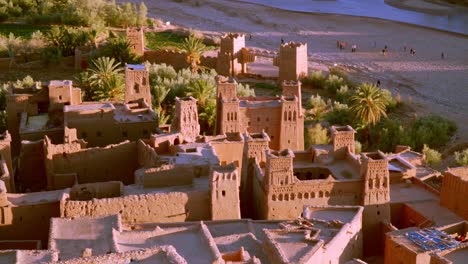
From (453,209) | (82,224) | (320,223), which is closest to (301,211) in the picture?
(320,223)

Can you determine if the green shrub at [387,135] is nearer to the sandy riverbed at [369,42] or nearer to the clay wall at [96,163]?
the sandy riverbed at [369,42]

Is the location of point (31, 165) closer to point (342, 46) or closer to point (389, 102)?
point (389, 102)

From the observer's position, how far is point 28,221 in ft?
55.0

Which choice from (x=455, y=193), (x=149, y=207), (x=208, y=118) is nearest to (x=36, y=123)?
(x=208, y=118)

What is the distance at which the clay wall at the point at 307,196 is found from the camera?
18.4 metres

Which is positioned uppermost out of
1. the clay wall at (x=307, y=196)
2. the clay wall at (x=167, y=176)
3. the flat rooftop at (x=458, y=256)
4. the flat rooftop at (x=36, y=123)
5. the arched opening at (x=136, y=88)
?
the arched opening at (x=136, y=88)

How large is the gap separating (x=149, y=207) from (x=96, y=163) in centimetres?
383

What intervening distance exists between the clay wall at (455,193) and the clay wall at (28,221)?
974 cm

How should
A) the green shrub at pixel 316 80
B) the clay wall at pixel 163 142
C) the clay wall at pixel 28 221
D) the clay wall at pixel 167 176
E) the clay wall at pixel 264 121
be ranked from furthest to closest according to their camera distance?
the green shrub at pixel 316 80
the clay wall at pixel 264 121
the clay wall at pixel 163 142
the clay wall at pixel 167 176
the clay wall at pixel 28 221

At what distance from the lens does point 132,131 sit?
22391 mm

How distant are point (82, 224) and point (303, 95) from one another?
79.1ft

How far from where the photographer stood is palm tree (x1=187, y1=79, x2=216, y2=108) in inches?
1184

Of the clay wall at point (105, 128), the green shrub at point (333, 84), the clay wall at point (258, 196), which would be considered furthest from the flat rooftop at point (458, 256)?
the green shrub at point (333, 84)

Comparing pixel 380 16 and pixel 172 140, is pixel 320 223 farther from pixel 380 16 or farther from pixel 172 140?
pixel 380 16
